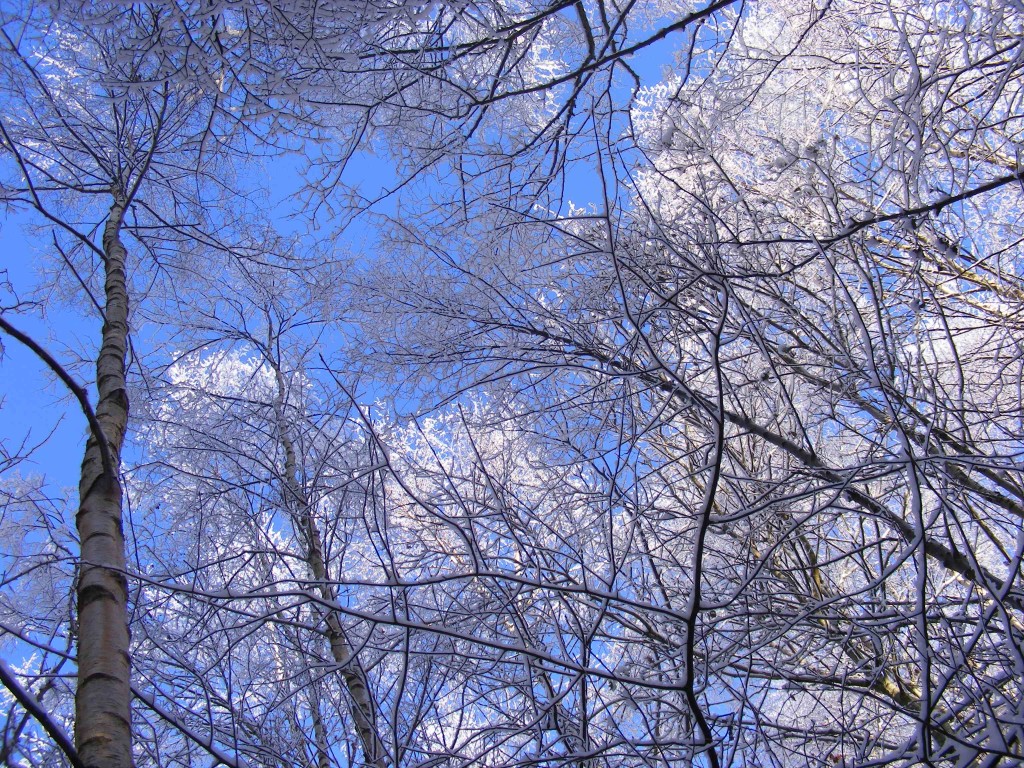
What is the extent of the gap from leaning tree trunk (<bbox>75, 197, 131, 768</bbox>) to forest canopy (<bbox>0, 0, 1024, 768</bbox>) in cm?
1

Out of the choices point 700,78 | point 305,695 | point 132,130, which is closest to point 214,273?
point 132,130

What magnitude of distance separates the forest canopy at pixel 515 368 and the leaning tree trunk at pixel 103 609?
0.04 ft

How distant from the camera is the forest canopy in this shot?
7.96ft

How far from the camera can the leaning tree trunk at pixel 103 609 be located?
5.41 feet

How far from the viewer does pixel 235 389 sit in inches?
248

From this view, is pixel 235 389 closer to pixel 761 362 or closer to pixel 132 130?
pixel 132 130

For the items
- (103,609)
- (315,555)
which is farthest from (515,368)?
(103,609)

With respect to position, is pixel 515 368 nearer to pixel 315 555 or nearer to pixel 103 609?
pixel 315 555

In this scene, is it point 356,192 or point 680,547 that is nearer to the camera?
point 356,192

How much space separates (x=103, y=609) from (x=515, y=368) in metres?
2.61

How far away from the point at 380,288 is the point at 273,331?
4.38ft

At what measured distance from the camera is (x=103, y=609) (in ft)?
6.37

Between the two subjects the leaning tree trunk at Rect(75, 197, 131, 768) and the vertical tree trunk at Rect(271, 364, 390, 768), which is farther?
the vertical tree trunk at Rect(271, 364, 390, 768)

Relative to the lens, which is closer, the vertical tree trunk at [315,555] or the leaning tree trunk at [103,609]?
the leaning tree trunk at [103,609]
